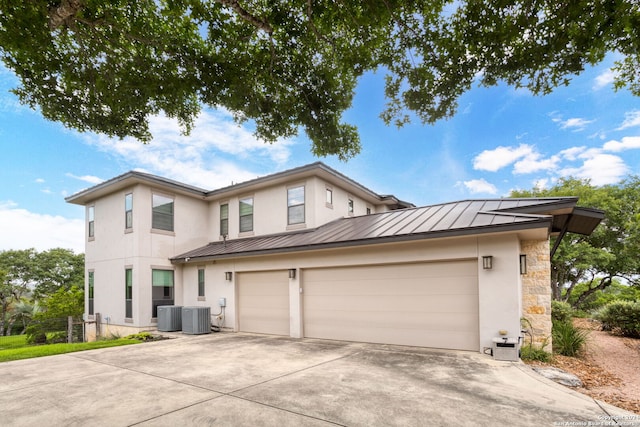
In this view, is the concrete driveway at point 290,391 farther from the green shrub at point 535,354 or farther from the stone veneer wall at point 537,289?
the stone veneer wall at point 537,289

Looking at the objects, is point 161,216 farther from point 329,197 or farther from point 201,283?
point 329,197

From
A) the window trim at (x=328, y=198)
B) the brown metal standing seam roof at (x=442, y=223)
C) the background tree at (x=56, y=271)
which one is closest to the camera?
the brown metal standing seam roof at (x=442, y=223)

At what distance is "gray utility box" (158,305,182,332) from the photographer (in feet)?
40.3

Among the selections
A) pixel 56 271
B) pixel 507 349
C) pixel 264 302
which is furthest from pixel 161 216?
pixel 56 271

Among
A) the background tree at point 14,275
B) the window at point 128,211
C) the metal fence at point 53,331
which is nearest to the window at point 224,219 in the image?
the window at point 128,211

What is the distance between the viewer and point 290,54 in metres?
6.53

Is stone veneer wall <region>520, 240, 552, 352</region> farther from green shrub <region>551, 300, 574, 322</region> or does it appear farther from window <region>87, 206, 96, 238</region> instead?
window <region>87, 206, 96, 238</region>

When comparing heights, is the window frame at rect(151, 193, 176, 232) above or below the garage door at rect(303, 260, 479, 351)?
above

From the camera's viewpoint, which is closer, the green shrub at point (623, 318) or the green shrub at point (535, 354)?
the green shrub at point (535, 354)

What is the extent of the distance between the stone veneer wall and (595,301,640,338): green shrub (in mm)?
6290

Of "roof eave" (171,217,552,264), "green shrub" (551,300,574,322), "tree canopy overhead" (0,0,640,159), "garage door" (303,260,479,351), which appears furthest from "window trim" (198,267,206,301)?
"green shrub" (551,300,574,322)

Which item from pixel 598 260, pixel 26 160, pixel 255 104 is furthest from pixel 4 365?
pixel 598 260

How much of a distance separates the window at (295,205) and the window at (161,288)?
5.58 meters

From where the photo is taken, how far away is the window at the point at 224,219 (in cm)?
1511
